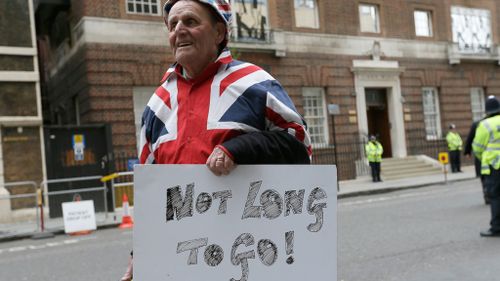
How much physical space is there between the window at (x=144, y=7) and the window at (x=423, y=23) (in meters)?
13.0

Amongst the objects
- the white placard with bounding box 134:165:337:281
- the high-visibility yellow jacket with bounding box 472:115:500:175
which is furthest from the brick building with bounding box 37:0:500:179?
the white placard with bounding box 134:165:337:281

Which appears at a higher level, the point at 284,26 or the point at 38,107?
the point at 284,26

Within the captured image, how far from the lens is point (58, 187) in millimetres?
14672

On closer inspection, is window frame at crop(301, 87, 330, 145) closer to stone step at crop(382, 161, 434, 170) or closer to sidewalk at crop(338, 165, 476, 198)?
sidewalk at crop(338, 165, 476, 198)

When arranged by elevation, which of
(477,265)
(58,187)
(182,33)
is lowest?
(477,265)

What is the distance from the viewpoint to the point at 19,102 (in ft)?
50.9

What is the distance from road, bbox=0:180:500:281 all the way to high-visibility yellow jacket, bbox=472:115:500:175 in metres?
1.08

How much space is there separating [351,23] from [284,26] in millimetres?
3657

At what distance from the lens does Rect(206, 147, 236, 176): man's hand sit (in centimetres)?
200

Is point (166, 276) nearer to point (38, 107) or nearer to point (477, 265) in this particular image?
point (477, 265)

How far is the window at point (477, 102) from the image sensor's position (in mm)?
27516

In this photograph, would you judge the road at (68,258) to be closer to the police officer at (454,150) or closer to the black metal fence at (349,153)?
the black metal fence at (349,153)

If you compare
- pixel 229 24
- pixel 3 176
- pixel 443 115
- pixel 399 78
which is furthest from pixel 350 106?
pixel 229 24

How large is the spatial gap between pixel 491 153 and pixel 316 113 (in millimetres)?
14683
